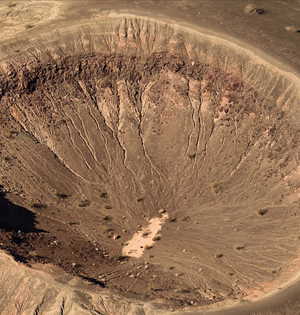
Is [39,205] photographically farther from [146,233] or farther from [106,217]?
[146,233]

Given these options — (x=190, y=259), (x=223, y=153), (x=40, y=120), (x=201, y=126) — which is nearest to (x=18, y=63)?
(x=40, y=120)

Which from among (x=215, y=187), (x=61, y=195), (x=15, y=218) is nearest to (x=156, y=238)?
(x=215, y=187)

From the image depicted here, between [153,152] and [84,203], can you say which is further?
[153,152]

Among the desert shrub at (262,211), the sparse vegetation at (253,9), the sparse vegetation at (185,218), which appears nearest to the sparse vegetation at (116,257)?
the sparse vegetation at (185,218)

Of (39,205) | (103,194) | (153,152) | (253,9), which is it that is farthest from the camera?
(253,9)

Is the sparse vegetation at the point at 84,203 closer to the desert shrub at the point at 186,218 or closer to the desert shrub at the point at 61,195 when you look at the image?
the desert shrub at the point at 61,195

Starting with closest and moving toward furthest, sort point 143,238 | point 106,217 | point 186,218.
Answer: point 143,238 → point 106,217 → point 186,218
